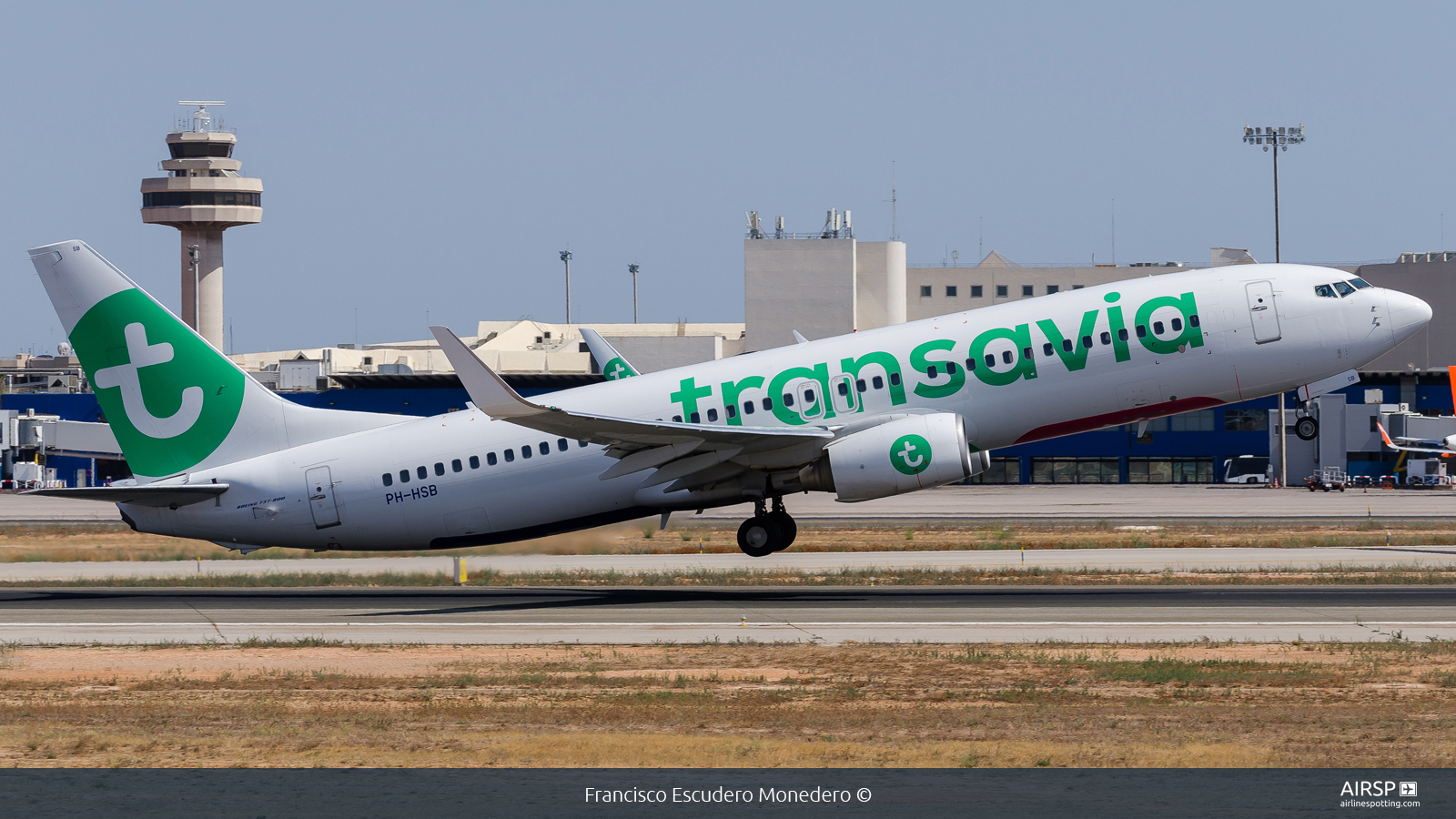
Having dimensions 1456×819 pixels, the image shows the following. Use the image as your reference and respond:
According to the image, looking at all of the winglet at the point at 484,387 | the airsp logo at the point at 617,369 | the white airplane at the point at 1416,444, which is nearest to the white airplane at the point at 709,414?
the winglet at the point at 484,387

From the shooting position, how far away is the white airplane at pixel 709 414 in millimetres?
32719

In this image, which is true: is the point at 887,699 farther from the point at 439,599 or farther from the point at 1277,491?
the point at 1277,491

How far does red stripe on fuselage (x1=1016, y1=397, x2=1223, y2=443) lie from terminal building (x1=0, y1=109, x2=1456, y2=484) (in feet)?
175

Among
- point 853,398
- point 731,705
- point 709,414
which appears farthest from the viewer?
point 709,414

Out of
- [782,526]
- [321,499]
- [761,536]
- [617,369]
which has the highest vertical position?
[617,369]

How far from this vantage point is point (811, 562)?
45312 millimetres

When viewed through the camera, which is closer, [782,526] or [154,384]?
[154,384]

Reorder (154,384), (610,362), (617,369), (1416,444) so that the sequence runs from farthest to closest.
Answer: (1416,444) < (617,369) < (610,362) < (154,384)

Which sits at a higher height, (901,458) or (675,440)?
(675,440)

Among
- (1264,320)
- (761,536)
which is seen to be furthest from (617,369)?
(1264,320)

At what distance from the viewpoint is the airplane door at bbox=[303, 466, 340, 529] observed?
35219 millimetres

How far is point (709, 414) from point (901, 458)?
4.87 metres

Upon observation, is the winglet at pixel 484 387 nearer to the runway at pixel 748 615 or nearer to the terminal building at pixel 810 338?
the runway at pixel 748 615

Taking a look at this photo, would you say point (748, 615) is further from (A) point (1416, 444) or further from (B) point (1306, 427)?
(A) point (1416, 444)
